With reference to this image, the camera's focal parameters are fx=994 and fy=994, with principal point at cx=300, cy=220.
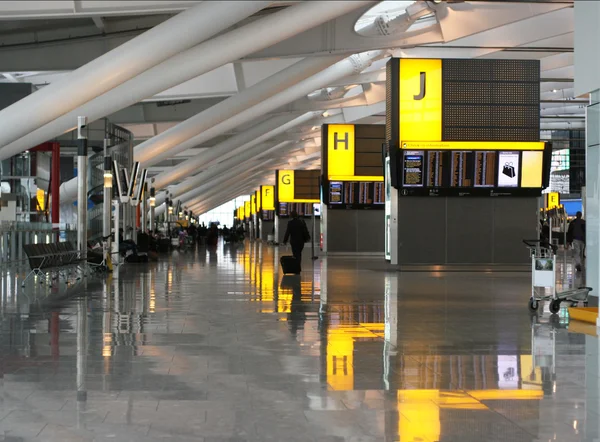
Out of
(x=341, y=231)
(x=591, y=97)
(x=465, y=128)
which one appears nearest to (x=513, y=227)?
(x=465, y=128)

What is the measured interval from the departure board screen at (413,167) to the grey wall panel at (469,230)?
3.75 ft

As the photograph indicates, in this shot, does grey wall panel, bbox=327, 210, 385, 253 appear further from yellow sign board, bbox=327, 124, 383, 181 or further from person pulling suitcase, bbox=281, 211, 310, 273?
person pulling suitcase, bbox=281, 211, 310, 273

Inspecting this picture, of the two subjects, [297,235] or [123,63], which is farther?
[297,235]

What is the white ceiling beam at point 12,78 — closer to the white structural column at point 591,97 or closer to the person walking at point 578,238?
the person walking at point 578,238

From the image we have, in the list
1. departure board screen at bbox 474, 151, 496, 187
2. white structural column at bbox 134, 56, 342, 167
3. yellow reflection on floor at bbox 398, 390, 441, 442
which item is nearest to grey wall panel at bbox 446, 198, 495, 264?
departure board screen at bbox 474, 151, 496, 187

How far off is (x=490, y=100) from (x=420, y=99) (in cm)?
180

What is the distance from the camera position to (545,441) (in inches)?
205

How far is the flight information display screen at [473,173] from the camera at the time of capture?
2417cm

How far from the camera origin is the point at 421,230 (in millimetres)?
24531

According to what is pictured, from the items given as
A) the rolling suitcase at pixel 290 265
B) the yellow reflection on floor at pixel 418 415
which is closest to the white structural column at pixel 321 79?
the rolling suitcase at pixel 290 265

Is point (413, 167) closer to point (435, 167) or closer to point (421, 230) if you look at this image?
point (435, 167)

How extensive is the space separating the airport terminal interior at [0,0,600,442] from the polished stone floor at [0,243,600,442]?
36 mm

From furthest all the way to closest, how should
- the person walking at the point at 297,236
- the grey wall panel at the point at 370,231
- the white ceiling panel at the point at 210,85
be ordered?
1. the grey wall panel at the point at 370,231
2. the white ceiling panel at the point at 210,85
3. the person walking at the point at 297,236

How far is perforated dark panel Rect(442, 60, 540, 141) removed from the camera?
24531 millimetres
